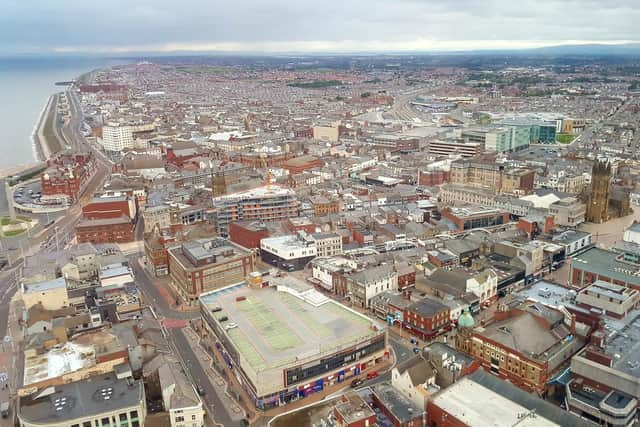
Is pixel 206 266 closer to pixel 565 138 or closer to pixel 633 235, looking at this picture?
pixel 633 235

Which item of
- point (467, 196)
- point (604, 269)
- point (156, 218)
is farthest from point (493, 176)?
point (156, 218)

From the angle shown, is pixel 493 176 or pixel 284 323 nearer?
pixel 284 323

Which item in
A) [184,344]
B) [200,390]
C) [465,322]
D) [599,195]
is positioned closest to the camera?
[200,390]

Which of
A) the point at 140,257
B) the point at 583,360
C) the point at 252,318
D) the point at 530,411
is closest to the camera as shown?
the point at 530,411

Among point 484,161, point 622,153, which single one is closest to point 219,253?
point 484,161

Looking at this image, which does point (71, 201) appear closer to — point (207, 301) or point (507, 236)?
point (207, 301)
